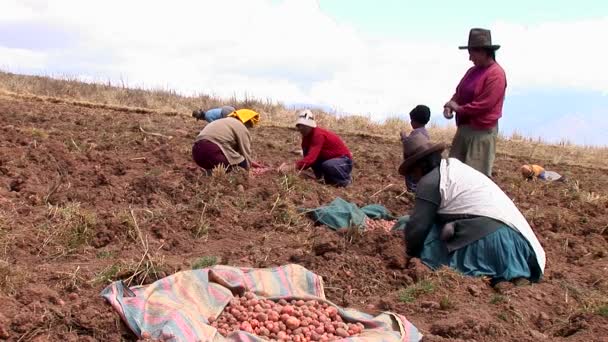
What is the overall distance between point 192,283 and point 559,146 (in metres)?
14.3

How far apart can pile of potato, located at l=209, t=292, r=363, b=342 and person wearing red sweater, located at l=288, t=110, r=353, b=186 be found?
416 cm

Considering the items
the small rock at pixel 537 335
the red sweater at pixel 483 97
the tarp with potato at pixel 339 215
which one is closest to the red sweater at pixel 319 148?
the tarp with potato at pixel 339 215

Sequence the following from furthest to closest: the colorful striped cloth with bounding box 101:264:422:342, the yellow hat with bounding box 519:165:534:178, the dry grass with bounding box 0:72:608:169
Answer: the dry grass with bounding box 0:72:608:169, the yellow hat with bounding box 519:165:534:178, the colorful striped cloth with bounding box 101:264:422:342

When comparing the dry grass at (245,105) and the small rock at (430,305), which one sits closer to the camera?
the small rock at (430,305)

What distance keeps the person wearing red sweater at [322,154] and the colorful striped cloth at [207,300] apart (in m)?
3.69

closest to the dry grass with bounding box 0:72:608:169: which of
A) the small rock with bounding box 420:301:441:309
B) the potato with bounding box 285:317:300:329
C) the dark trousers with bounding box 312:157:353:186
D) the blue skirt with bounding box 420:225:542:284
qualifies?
the dark trousers with bounding box 312:157:353:186

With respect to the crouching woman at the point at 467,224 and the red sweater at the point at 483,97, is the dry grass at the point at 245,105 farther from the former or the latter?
the crouching woman at the point at 467,224

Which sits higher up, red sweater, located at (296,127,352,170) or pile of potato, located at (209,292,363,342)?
red sweater, located at (296,127,352,170)

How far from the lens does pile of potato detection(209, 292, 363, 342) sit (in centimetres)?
389

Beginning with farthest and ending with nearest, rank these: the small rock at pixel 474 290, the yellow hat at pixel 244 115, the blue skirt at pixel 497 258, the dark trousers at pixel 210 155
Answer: the yellow hat at pixel 244 115, the dark trousers at pixel 210 155, the blue skirt at pixel 497 258, the small rock at pixel 474 290

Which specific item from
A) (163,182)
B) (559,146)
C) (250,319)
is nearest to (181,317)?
(250,319)

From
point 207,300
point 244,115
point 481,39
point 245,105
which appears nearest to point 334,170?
point 244,115

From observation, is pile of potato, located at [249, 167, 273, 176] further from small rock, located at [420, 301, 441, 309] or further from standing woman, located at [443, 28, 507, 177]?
small rock, located at [420, 301, 441, 309]

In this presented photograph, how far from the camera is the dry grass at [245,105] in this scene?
15.2 meters
